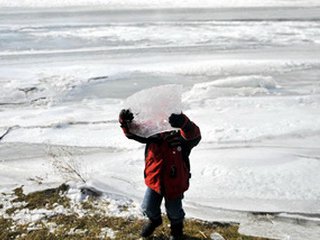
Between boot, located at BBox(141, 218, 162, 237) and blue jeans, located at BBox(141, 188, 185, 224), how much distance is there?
5cm

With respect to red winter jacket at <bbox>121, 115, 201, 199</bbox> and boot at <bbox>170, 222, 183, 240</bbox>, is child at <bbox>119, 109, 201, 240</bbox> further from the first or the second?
boot at <bbox>170, 222, 183, 240</bbox>

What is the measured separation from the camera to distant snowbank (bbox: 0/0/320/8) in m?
22.6

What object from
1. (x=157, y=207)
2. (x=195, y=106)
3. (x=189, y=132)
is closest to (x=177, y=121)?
(x=189, y=132)

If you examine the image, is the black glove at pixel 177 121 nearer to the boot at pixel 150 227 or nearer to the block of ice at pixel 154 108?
the block of ice at pixel 154 108

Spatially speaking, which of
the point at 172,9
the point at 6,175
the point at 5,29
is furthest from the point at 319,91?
the point at 172,9

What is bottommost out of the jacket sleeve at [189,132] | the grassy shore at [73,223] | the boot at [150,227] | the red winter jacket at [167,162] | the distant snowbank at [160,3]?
the grassy shore at [73,223]

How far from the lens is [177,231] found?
3459 mm

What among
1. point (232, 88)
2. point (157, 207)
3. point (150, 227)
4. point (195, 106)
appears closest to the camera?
point (157, 207)

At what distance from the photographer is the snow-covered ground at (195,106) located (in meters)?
4.47

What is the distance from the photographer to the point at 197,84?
880 centimetres

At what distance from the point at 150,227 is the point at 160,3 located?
21.6 metres

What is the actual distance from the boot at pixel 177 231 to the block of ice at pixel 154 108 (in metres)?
0.82

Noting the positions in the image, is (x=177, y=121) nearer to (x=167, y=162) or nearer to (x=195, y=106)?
(x=167, y=162)

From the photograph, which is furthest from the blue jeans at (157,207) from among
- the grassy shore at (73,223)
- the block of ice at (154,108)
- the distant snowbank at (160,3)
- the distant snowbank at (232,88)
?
the distant snowbank at (160,3)
